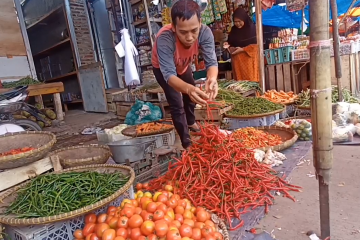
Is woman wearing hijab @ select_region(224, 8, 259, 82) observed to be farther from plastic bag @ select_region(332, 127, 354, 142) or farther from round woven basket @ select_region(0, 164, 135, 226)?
round woven basket @ select_region(0, 164, 135, 226)

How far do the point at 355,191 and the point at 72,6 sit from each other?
30.0ft

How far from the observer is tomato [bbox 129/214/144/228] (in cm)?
166

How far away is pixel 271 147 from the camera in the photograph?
10.3ft

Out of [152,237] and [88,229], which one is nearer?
[152,237]

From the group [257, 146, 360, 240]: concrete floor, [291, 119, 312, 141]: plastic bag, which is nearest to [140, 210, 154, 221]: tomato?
[257, 146, 360, 240]: concrete floor

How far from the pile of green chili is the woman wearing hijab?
5009 millimetres

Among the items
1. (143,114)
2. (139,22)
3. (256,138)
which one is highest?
(139,22)

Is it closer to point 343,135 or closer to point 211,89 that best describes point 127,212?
point 211,89

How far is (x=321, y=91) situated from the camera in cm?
153

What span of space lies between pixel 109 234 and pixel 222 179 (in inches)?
39.9

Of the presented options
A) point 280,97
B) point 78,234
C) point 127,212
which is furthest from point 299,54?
point 78,234

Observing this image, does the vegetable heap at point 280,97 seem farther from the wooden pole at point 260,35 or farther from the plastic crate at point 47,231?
the plastic crate at point 47,231

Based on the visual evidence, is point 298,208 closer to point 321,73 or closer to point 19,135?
point 321,73

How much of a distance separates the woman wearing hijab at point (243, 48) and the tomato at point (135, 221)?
17.5ft
